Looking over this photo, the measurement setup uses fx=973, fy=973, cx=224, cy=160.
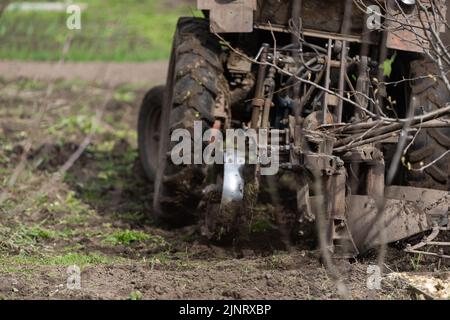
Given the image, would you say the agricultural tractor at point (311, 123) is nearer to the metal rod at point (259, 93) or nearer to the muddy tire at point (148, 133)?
the metal rod at point (259, 93)

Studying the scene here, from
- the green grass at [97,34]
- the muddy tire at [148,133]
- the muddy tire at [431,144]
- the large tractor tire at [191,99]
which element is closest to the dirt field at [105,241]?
the muddy tire at [148,133]

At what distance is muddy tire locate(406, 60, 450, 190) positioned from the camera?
24.9ft

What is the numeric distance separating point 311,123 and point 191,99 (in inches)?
44.0

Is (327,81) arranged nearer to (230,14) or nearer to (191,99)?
(230,14)

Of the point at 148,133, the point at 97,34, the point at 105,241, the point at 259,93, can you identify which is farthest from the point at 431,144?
the point at 97,34

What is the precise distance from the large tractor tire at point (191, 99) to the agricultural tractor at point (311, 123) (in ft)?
0.04

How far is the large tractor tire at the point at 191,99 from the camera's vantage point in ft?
25.6

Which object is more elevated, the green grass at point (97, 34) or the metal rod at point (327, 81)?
the green grass at point (97, 34)

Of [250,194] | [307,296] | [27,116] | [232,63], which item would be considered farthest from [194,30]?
[27,116]

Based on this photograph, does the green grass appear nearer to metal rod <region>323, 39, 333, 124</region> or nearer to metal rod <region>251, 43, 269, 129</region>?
metal rod <region>251, 43, 269, 129</region>

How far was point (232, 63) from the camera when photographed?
8.03 m

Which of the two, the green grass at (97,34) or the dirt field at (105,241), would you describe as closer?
the dirt field at (105,241)

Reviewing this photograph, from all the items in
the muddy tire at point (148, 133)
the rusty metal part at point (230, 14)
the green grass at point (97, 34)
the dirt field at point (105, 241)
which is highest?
the green grass at point (97, 34)

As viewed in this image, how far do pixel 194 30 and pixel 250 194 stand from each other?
1643mm
